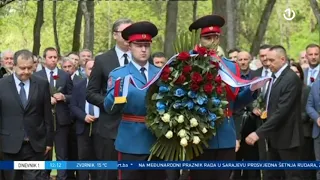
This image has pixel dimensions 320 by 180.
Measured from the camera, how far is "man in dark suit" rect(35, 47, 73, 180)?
12657 mm

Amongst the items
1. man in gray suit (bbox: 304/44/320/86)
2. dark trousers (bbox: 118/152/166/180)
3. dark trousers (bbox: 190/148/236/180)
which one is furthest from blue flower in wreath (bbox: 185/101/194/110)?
man in gray suit (bbox: 304/44/320/86)

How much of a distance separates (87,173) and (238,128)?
285cm

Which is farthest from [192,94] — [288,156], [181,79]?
[288,156]

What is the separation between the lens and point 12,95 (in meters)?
9.52

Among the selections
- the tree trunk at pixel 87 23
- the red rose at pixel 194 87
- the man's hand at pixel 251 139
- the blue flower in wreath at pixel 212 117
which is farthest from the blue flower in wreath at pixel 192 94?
the tree trunk at pixel 87 23

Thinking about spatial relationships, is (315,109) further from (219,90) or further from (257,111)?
(219,90)

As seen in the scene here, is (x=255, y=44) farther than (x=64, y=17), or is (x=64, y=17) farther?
(x=64, y=17)

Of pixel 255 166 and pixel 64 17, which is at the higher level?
pixel 64 17

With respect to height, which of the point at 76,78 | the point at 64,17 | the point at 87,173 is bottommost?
the point at 87,173

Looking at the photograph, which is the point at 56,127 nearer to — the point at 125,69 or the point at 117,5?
the point at 125,69

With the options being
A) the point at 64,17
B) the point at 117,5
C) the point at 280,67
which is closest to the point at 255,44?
the point at 64,17

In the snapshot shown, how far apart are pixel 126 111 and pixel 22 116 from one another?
2.50 meters

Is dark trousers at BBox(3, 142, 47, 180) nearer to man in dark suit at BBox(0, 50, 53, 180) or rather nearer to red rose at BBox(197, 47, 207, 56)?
man in dark suit at BBox(0, 50, 53, 180)

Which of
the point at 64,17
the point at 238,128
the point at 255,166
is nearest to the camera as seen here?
the point at 255,166
